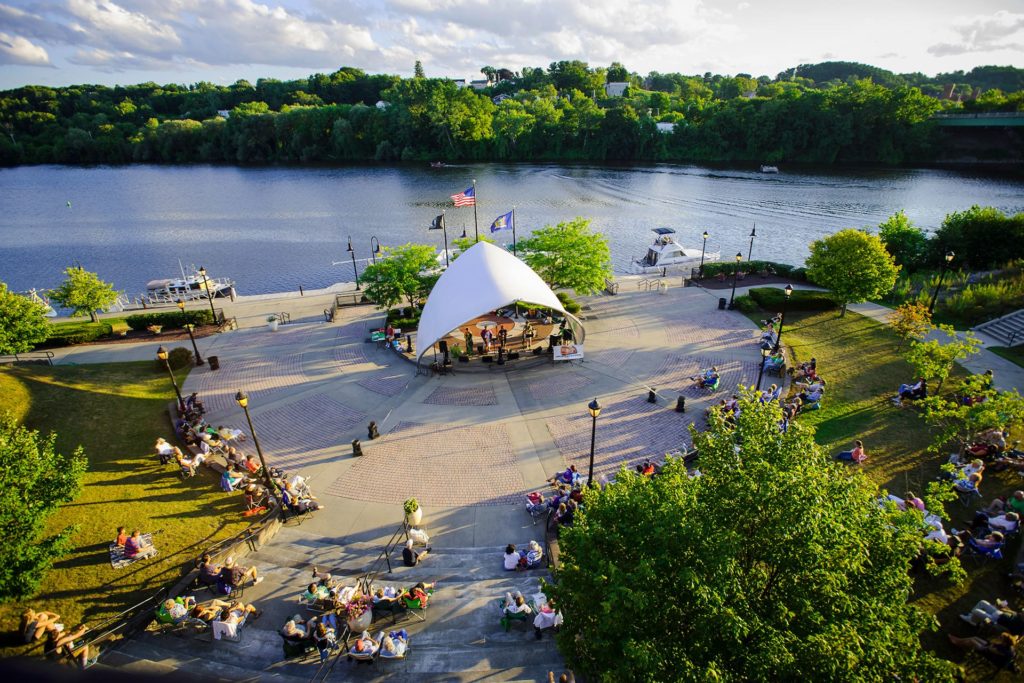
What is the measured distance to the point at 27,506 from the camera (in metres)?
12.1

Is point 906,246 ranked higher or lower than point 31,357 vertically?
higher

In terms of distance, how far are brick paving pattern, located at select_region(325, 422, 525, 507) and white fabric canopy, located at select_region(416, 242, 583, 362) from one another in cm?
462

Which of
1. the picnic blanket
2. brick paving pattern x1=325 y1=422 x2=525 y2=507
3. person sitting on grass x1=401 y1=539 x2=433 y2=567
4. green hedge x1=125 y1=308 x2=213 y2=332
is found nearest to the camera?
the picnic blanket

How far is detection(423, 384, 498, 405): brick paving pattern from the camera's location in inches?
915

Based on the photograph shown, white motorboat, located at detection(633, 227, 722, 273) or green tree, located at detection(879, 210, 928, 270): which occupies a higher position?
green tree, located at detection(879, 210, 928, 270)

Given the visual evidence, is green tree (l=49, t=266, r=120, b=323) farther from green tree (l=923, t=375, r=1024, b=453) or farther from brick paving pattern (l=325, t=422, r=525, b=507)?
green tree (l=923, t=375, r=1024, b=453)

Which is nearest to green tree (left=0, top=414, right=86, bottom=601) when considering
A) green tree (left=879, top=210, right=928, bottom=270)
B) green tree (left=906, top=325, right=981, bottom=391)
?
green tree (left=906, top=325, right=981, bottom=391)

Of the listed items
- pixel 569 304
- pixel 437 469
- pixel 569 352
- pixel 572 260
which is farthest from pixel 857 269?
pixel 437 469

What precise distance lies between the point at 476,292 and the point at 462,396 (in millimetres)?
4656

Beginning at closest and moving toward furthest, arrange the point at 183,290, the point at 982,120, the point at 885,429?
the point at 885,429
the point at 183,290
the point at 982,120

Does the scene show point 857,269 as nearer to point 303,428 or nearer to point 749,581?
point 749,581

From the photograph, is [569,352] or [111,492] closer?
[111,492]

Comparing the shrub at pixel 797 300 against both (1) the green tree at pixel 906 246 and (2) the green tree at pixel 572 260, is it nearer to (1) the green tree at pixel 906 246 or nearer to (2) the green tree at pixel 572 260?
(2) the green tree at pixel 572 260

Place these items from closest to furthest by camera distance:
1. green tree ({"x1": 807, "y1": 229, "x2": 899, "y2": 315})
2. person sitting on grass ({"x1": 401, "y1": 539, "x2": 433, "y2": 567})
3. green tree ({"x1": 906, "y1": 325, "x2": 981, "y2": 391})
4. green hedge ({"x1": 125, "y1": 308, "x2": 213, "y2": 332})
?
1. person sitting on grass ({"x1": 401, "y1": 539, "x2": 433, "y2": 567})
2. green tree ({"x1": 906, "y1": 325, "x2": 981, "y2": 391})
3. green tree ({"x1": 807, "y1": 229, "x2": 899, "y2": 315})
4. green hedge ({"x1": 125, "y1": 308, "x2": 213, "y2": 332})
